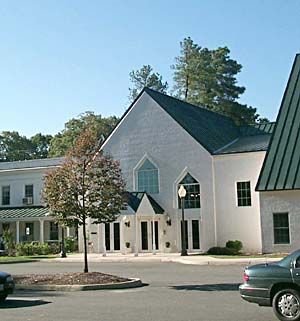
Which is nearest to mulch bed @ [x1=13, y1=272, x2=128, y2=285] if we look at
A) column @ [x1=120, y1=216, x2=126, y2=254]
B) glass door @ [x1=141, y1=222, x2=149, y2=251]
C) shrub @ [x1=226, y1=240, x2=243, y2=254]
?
shrub @ [x1=226, y1=240, x2=243, y2=254]

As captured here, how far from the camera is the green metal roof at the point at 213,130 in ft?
136

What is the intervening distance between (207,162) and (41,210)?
1545cm

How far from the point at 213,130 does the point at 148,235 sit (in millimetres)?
9347

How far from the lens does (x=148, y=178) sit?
42.5 metres

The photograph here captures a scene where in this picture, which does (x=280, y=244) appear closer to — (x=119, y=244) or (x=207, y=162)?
(x=207, y=162)

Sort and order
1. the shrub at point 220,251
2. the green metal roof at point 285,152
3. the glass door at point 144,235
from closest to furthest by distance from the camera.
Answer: the green metal roof at point 285,152, the shrub at point 220,251, the glass door at point 144,235

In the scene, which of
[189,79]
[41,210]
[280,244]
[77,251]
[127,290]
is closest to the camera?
[127,290]

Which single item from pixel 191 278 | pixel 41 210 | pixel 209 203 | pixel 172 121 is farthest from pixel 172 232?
pixel 191 278

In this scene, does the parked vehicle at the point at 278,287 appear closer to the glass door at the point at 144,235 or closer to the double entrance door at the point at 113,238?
the glass door at the point at 144,235

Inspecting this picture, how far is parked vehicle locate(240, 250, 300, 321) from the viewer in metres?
11.9

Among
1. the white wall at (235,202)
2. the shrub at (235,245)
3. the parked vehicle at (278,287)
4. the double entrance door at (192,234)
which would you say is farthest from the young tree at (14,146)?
the parked vehicle at (278,287)

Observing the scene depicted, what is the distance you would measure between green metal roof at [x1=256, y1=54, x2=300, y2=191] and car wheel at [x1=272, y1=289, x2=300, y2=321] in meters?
22.8

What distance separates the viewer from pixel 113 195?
21.6 m

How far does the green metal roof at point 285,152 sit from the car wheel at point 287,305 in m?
22.8
